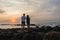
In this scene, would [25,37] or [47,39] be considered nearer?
[47,39]

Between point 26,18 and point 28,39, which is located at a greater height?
point 26,18

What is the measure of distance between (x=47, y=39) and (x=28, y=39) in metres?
7.32

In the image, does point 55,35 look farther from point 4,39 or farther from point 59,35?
point 4,39

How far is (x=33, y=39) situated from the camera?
21.3 metres

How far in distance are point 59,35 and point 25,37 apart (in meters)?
8.33

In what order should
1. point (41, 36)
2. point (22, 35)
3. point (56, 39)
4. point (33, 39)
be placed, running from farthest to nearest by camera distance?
point (22, 35) → point (33, 39) → point (41, 36) → point (56, 39)

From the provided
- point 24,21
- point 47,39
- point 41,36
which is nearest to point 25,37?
point 24,21

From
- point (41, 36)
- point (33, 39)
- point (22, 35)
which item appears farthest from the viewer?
point (22, 35)

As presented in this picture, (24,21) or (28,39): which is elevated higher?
(24,21)

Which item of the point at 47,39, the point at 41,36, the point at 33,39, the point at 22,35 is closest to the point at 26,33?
the point at 22,35

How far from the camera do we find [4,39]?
23438mm

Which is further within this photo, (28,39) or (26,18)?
(26,18)

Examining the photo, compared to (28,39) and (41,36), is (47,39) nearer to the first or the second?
(41,36)

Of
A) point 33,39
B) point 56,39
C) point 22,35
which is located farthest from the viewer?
point 22,35
